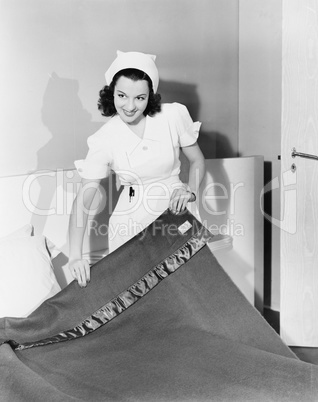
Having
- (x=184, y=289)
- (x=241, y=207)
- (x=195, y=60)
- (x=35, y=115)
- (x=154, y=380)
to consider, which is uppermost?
(x=195, y=60)

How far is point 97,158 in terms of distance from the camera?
2.32 m

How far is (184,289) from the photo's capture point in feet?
6.71

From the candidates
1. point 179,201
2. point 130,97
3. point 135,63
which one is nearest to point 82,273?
point 179,201

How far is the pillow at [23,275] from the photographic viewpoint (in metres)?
2.14

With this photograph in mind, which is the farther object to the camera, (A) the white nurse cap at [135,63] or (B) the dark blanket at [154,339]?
(A) the white nurse cap at [135,63]

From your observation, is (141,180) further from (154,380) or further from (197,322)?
(154,380)

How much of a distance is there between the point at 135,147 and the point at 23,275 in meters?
0.62

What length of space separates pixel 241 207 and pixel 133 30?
103 cm

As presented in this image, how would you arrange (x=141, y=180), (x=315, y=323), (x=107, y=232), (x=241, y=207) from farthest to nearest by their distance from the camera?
(x=241, y=207) < (x=315, y=323) < (x=107, y=232) < (x=141, y=180)

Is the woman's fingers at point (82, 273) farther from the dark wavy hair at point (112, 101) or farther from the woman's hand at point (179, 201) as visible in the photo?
the dark wavy hair at point (112, 101)

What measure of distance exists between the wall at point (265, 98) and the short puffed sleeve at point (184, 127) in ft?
3.29

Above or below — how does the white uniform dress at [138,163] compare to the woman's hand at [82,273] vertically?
above

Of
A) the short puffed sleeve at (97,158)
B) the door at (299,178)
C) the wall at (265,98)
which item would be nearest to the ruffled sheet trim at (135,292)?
the short puffed sleeve at (97,158)

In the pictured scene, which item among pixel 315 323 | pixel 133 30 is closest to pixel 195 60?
pixel 133 30
